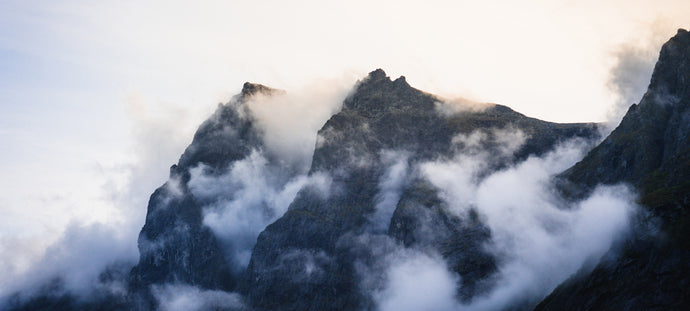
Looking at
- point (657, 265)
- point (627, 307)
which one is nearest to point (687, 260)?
point (657, 265)

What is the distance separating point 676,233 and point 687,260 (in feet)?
39.7

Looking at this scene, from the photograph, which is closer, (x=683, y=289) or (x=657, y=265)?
(x=683, y=289)

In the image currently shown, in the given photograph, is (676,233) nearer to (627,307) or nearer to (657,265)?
(657,265)

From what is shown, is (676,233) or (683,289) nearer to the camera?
(683,289)

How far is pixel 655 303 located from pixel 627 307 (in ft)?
33.7

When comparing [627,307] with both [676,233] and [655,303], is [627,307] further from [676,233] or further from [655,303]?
[676,233]

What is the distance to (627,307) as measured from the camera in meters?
198

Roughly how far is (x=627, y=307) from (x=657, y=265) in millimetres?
17586

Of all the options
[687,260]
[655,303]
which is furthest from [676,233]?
[655,303]

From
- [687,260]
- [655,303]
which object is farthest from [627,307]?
[687,260]

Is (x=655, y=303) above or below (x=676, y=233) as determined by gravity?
below

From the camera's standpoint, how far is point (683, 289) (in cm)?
18550

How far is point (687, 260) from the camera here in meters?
190

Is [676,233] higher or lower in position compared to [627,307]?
higher
